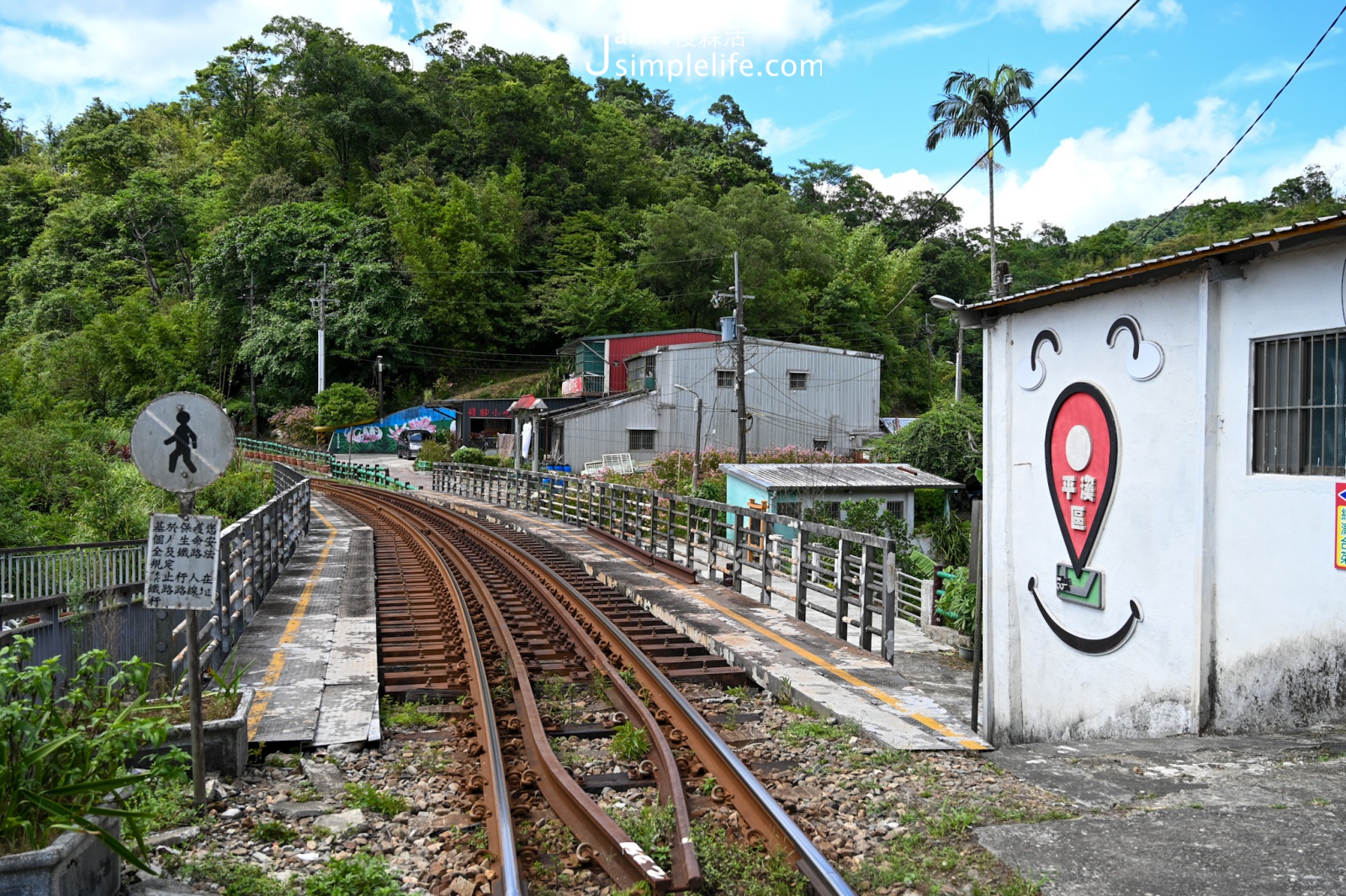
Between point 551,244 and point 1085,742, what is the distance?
58830mm

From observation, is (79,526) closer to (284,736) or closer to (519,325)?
(284,736)

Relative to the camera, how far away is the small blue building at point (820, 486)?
1920 cm

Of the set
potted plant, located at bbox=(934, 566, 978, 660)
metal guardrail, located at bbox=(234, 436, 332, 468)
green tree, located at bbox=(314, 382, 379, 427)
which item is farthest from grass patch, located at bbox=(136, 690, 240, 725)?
green tree, located at bbox=(314, 382, 379, 427)

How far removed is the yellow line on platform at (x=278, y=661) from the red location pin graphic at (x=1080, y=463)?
6287 millimetres

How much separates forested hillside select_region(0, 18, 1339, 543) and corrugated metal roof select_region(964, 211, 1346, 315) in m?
39.6

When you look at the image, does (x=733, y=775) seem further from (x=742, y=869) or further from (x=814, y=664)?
(x=814, y=664)

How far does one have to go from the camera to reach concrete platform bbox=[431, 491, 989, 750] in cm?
703

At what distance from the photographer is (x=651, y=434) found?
4106 cm

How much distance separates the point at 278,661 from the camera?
8.63 meters

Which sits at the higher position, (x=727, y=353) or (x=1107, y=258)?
(x=1107, y=258)

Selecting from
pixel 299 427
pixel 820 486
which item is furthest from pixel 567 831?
pixel 299 427

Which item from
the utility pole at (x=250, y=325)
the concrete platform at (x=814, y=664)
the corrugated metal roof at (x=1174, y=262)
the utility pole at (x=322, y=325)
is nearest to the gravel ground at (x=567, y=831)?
the concrete platform at (x=814, y=664)

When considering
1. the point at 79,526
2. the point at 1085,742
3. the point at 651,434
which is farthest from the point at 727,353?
the point at 1085,742

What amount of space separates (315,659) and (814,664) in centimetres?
469
